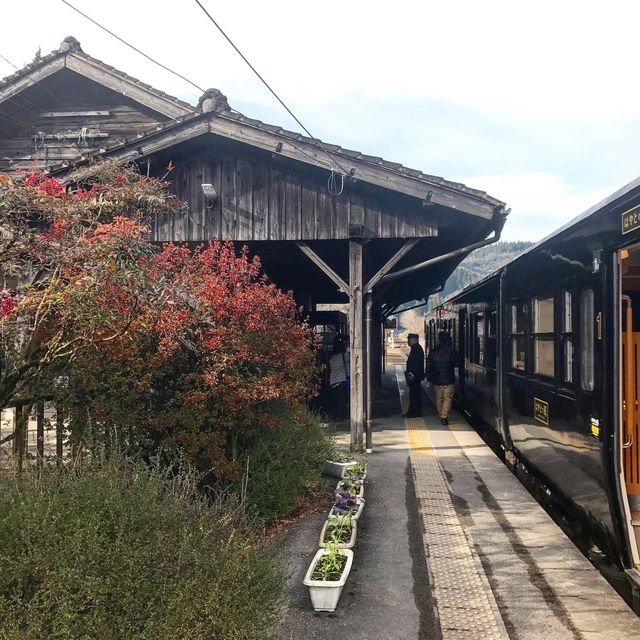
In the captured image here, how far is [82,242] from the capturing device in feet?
A: 13.4

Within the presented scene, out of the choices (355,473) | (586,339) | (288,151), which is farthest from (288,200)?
(586,339)

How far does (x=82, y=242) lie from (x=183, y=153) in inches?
228

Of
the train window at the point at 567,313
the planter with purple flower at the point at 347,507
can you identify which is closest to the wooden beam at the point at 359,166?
the train window at the point at 567,313

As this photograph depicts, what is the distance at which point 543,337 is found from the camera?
6.10 m

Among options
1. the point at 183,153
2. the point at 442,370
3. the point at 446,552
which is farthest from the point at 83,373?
the point at 442,370

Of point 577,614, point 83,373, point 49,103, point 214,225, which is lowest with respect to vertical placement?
point 577,614

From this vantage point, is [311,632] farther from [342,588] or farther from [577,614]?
[577,614]

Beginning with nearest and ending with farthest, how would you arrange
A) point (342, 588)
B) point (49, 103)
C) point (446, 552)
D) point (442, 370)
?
1. point (342, 588)
2. point (446, 552)
3. point (442, 370)
4. point (49, 103)

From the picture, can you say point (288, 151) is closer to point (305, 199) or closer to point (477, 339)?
point (305, 199)

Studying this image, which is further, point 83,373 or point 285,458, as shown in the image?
point 285,458

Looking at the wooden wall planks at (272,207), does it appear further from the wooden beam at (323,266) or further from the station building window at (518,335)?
the station building window at (518,335)

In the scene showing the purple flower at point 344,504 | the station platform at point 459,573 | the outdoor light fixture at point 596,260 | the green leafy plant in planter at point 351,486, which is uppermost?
the outdoor light fixture at point 596,260

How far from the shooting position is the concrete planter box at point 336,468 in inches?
291

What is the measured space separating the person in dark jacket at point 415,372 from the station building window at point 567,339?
7414mm
